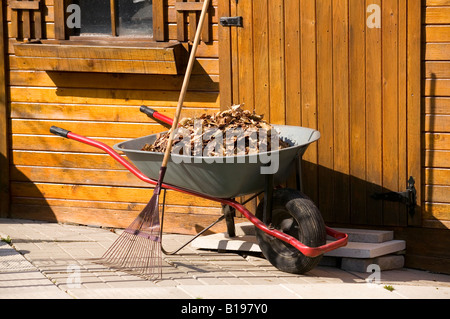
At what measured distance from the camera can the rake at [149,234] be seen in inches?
214

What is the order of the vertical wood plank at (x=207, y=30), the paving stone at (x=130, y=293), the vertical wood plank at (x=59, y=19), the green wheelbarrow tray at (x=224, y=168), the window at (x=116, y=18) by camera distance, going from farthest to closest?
the vertical wood plank at (x=59, y=19)
the window at (x=116, y=18)
the vertical wood plank at (x=207, y=30)
the green wheelbarrow tray at (x=224, y=168)
the paving stone at (x=130, y=293)

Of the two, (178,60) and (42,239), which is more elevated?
(178,60)

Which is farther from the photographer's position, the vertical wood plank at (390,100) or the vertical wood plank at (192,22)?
the vertical wood plank at (192,22)

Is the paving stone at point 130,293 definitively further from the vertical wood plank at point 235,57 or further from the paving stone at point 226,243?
the vertical wood plank at point 235,57

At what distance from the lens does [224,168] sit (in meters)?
5.28

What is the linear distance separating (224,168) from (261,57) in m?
1.27

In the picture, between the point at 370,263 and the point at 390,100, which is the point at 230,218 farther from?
the point at 390,100

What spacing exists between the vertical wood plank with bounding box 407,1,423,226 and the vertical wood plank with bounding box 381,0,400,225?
0.29 feet

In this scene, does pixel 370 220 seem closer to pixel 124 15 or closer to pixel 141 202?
pixel 141 202

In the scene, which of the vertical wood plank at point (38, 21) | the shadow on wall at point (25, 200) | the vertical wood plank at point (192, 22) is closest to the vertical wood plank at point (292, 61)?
the vertical wood plank at point (192, 22)

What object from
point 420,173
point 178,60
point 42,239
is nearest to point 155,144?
point 178,60

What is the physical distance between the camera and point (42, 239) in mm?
6395

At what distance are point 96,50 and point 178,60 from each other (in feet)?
2.13

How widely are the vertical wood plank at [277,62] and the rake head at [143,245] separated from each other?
124 centimetres
